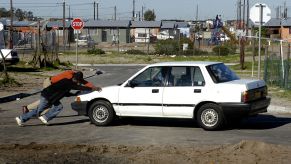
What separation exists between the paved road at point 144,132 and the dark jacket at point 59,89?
69 centimetres

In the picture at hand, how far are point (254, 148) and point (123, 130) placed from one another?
14.2 ft

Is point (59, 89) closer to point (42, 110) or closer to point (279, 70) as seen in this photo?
point (42, 110)

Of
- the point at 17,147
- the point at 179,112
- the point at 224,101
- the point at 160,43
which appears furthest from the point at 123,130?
the point at 160,43

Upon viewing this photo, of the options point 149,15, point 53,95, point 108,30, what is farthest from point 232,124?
point 149,15

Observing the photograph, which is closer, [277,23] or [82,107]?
[82,107]

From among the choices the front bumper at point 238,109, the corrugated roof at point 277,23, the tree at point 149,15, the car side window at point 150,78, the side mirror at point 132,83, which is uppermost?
the tree at point 149,15

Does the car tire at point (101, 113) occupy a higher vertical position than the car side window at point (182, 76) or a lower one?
lower

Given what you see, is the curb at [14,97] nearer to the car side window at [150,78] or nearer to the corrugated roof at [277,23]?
the car side window at [150,78]

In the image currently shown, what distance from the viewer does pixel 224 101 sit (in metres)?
12.6

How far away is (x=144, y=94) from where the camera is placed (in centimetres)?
A: 1331

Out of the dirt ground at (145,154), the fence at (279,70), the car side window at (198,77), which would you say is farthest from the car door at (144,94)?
the fence at (279,70)

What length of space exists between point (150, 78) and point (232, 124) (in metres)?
2.13

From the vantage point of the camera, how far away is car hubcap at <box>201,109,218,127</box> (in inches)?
499

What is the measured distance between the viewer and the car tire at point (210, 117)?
1262 centimetres
